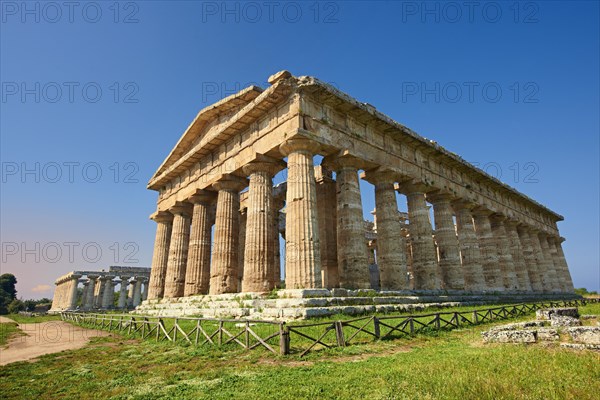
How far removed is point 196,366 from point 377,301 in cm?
890

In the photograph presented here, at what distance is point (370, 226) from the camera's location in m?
37.0

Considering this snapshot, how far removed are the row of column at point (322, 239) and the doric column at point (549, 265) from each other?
7.45 m

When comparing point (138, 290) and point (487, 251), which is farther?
point (138, 290)

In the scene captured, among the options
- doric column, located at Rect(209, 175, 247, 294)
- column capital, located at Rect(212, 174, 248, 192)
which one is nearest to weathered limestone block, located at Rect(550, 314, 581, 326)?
doric column, located at Rect(209, 175, 247, 294)

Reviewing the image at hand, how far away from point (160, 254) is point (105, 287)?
3088 centimetres

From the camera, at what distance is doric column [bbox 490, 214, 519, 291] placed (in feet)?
90.6

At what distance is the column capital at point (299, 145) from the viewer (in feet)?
50.3

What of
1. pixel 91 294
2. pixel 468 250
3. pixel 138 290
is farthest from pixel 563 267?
pixel 91 294

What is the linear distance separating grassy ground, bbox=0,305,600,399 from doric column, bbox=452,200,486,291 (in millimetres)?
15502

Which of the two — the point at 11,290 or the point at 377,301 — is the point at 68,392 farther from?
the point at 11,290

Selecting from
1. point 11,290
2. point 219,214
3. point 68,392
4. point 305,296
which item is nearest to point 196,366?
point 68,392

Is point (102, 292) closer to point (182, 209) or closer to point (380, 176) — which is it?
point (182, 209)

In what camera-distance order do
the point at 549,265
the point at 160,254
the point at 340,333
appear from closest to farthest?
the point at 340,333 < the point at 160,254 < the point at 549,265

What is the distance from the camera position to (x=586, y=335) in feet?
24.7
